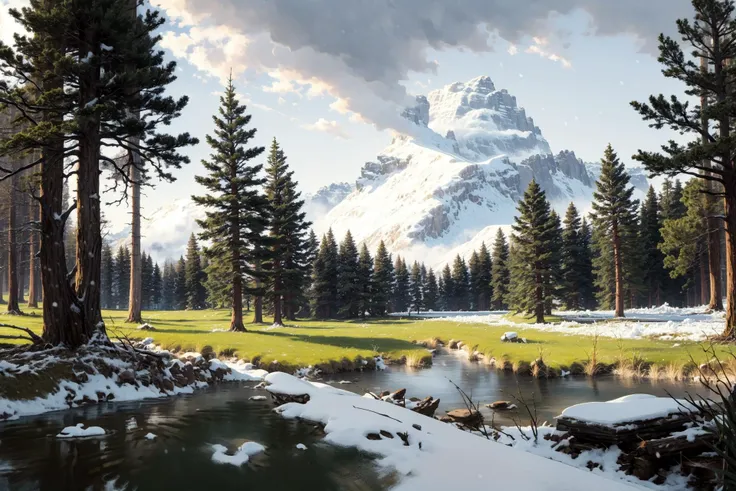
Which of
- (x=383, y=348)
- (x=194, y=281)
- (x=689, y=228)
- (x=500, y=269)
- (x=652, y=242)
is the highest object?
(x=652, y=242)

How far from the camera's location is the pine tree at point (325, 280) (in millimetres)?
64125

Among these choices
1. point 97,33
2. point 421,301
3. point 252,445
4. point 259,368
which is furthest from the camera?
point 421,301

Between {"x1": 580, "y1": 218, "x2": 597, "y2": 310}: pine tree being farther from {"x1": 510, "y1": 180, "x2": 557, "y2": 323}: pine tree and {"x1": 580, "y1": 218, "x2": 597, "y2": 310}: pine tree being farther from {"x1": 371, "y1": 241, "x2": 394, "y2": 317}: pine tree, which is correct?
{"x1": 510, "y1": 180, "x2": 557, "y2": 323}: pine tree

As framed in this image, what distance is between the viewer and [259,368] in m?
18.8

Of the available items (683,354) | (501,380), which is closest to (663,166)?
(683,354)

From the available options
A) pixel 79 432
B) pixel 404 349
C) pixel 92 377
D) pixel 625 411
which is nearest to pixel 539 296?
pixel 404 349

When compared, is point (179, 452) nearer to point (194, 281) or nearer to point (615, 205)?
point (615, 205)

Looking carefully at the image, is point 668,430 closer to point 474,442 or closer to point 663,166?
point 474,442

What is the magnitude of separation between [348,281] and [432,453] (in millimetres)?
Answer: 56737

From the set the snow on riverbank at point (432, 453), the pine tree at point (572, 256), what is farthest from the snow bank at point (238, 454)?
the pine tree at point (572, 256)

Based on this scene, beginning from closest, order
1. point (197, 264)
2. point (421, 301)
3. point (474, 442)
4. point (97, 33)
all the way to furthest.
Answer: point (474, 442) < point (97, 33) < point (197, 264) < point (421, 301)

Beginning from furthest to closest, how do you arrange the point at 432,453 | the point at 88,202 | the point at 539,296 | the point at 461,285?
the point at 461,285 < the point at 539,296 < the point at 88,202 < the point at 432,453

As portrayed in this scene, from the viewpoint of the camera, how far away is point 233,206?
30.0 m

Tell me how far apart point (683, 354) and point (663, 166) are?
8.03 meters
